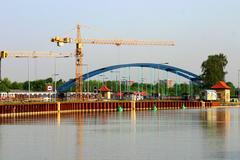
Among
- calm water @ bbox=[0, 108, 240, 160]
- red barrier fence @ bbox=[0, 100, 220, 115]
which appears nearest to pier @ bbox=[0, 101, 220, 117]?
red barrier fence @ bbox=[0, 100, 220, 115]

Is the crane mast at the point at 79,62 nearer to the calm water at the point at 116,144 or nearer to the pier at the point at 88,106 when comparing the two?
the pier at the point at 88,106

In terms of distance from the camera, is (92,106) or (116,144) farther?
(92,106)

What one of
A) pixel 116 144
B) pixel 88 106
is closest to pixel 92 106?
pixel 88 106

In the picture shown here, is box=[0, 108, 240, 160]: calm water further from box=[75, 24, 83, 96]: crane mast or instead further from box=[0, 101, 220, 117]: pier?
box=[75, 24, 83, 96]: crane mast

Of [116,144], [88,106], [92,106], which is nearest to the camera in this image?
[116,144]

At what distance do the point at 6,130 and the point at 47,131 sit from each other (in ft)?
16.2

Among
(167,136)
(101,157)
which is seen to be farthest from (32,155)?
(167,136)

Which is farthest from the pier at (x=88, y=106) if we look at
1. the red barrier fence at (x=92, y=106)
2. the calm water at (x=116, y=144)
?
the calm water at (x=116, y=144)

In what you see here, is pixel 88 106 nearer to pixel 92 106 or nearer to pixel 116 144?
pixel 92 106

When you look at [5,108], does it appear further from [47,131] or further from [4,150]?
[4,150]

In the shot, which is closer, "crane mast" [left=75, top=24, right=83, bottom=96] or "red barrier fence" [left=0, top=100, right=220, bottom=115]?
"red barrier fence" [left=0, top=100, right=220, bottom=115]

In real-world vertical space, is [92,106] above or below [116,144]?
above

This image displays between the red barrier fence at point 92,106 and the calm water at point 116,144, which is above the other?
the red barrier fence at point 92,106

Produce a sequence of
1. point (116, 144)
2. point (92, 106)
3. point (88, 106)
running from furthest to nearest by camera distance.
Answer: point (92, 106), point (88, 106), point (116, 144)
